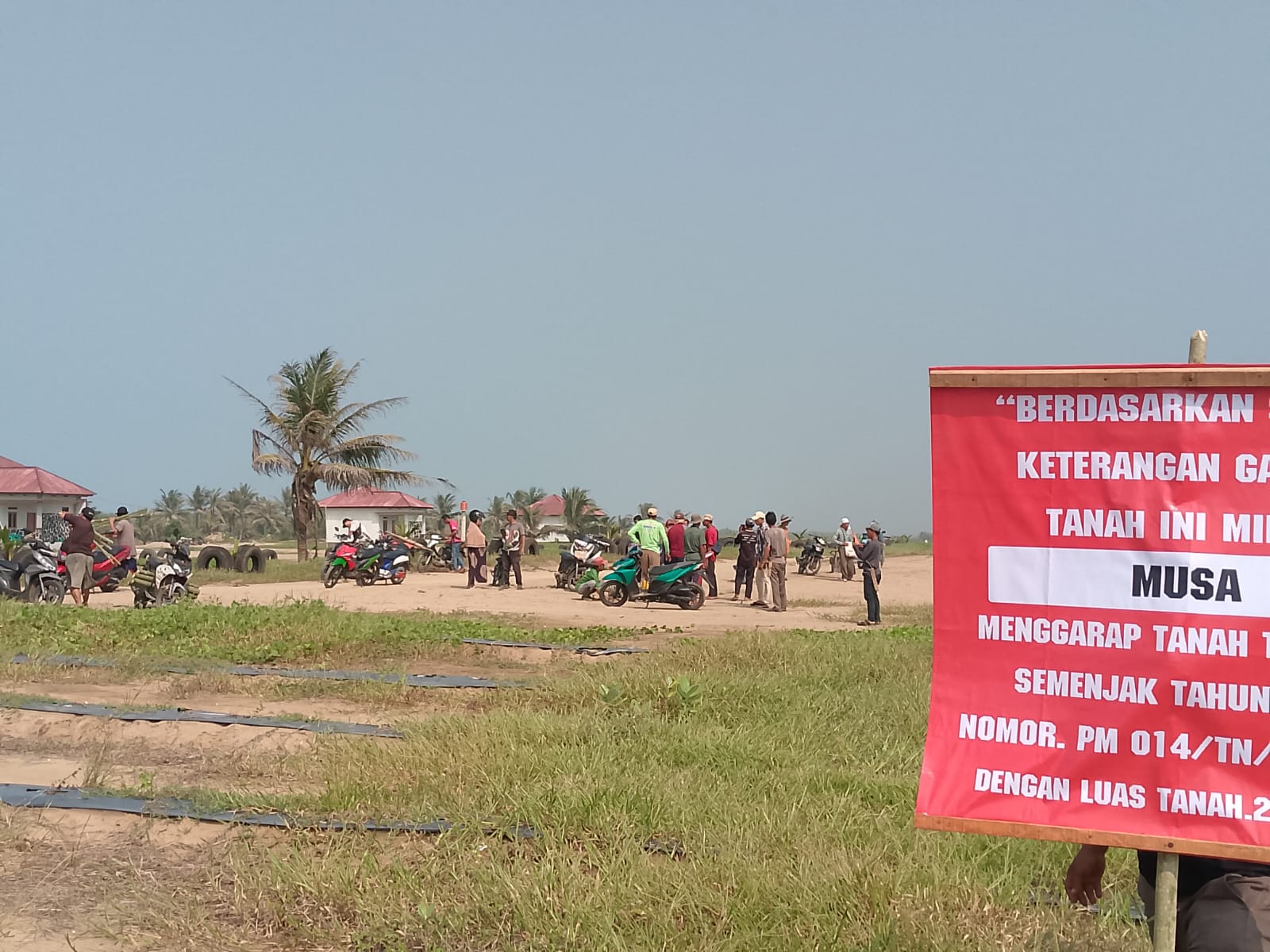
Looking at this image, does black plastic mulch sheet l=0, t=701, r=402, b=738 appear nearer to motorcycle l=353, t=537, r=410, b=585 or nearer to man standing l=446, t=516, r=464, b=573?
motorcycle l=353, t=537, r=410, b=585

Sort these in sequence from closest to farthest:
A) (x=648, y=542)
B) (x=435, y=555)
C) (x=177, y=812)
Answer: (x=177, y=812)
(x=648, y=542)
(x=435, y=555)

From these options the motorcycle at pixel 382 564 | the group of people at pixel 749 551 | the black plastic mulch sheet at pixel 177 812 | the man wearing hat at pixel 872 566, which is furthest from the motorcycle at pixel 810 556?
the black plastic mulch sheet at pixel 177 812

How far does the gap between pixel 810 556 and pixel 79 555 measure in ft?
60.9

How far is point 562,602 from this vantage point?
792 inches

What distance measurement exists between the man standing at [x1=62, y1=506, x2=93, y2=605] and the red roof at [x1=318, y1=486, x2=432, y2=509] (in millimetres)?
35685

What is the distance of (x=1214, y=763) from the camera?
2.75 metres

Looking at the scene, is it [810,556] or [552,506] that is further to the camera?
[552,506]

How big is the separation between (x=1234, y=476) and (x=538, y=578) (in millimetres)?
25239

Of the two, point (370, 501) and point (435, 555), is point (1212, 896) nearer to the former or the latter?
point (435, 555)

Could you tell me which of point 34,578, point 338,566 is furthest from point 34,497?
point 34,578

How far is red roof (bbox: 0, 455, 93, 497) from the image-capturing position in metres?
39.4

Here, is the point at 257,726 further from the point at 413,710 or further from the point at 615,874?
the point at 615,874


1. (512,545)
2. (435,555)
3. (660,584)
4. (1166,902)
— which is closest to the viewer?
(1166,902)

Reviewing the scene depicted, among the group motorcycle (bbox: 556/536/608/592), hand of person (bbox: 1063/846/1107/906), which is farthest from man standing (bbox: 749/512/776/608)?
hand of person (bbox: 1063/846/1107/906)
